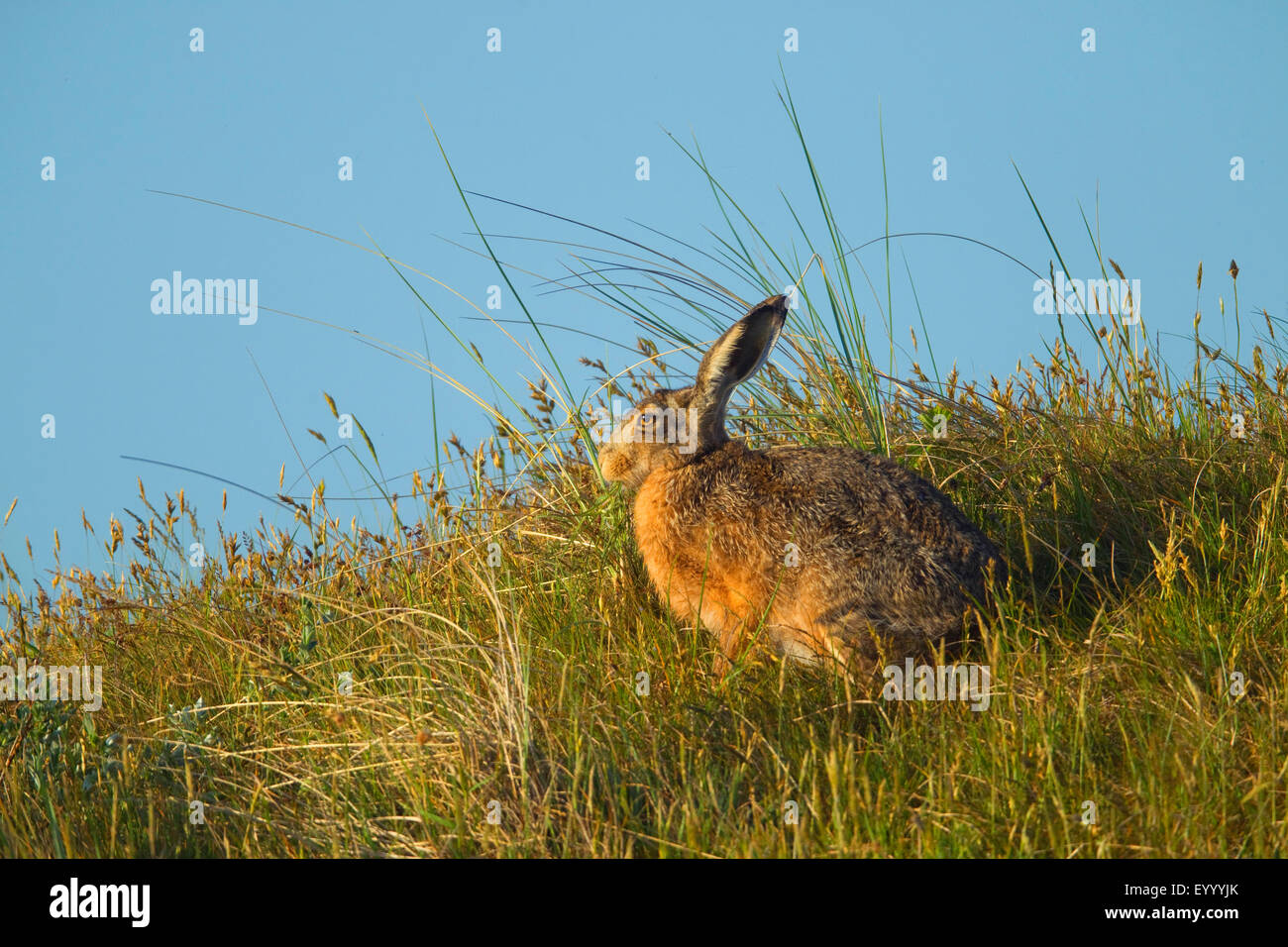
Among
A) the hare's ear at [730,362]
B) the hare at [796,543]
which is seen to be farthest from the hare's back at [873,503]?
the hare's ear at [730,362]

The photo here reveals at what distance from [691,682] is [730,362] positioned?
72.4 inches

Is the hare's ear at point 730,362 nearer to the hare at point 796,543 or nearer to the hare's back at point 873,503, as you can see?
the hare at point 796,543

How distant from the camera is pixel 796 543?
5.16 meters

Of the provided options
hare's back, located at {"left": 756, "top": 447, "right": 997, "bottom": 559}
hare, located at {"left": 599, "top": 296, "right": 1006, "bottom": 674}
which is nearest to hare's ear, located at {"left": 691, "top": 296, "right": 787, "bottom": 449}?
hare, located at {"left": 599, "top": 296, "right": 1006, "bottom": 674}

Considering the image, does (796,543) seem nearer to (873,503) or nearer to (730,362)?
(873,503)

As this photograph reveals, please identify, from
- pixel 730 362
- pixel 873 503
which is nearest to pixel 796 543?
pixel 873 503

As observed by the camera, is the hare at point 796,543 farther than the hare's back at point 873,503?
No

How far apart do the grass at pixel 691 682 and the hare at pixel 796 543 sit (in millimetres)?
211

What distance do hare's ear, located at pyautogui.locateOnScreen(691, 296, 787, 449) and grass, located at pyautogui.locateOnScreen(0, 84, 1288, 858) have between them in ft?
2.73

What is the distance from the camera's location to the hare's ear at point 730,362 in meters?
5.73

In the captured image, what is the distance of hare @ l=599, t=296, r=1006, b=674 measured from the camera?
498 centimetres

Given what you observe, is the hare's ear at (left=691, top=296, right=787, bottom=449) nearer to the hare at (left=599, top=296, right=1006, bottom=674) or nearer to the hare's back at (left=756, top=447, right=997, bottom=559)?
the hare at (left=599, top=296, right=1006, bottom=674)
